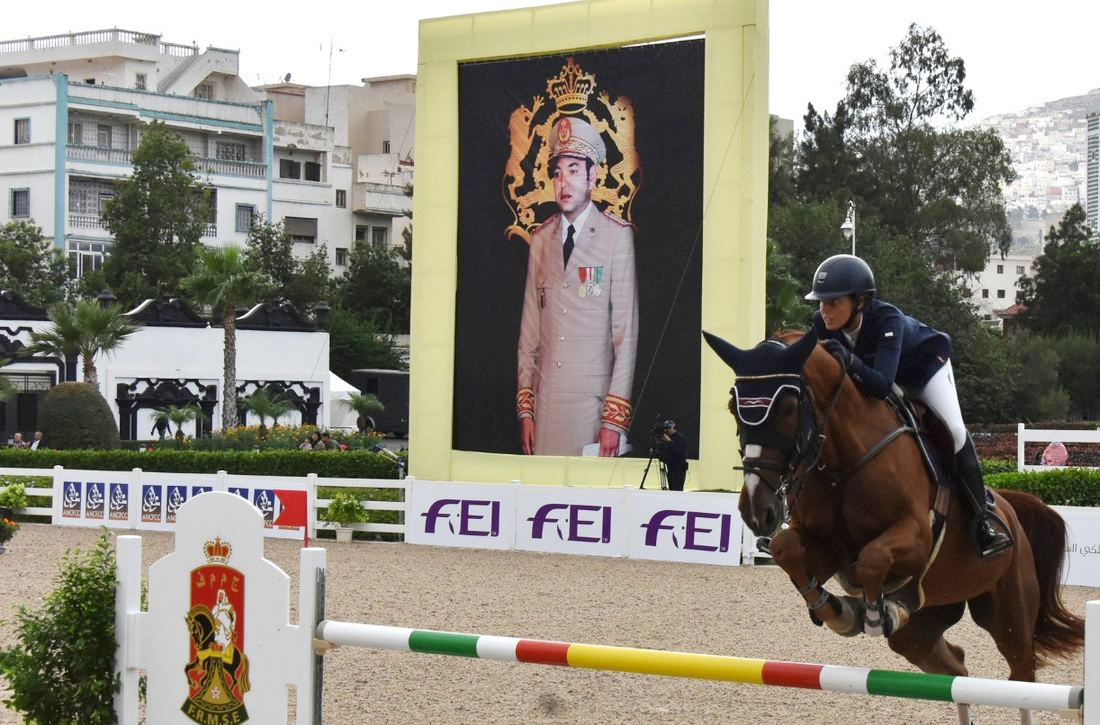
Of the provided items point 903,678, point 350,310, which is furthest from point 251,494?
point 350,310

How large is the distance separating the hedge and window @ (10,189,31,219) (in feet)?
105

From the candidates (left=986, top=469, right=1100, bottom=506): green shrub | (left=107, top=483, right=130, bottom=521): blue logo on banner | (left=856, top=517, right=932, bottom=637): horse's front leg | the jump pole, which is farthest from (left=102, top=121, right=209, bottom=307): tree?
(left=856, top=517, right=932, bottom=637): horse's front leg

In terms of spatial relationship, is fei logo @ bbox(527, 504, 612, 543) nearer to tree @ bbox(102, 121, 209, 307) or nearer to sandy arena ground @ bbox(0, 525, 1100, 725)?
sandy arena ground @ bbox(0, 525, 1100, 725)

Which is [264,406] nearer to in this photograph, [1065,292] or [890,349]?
[890,349]

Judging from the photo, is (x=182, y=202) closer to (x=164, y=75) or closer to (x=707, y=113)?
(x=164, y=75)

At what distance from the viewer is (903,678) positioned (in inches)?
180

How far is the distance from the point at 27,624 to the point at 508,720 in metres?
2.70

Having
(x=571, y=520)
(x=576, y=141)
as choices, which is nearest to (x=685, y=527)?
(x=571, y=520)

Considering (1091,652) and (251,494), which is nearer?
(1091,652)

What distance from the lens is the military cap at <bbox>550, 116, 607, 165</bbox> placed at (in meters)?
19.3

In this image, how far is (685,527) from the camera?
1670 cm

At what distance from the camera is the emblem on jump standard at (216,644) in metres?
5.68

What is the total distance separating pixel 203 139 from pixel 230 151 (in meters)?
1.45

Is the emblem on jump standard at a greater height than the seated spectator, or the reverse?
the emblem on jump standard
